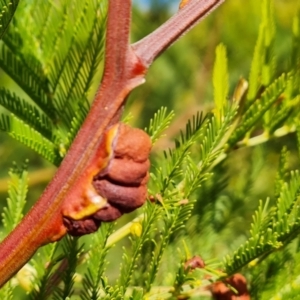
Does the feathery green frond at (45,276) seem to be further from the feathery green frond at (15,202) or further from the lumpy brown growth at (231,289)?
the lumpy brown growth at (231,289)

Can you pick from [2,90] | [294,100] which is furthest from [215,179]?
[2,90]

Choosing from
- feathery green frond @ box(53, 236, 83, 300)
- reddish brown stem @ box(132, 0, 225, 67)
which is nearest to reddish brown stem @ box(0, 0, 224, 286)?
reddish brown stem @ box(132, 0, 225, 67)

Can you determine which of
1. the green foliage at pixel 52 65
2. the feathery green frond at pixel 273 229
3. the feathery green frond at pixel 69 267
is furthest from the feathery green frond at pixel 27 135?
the feathery green frond at pixel 273 229

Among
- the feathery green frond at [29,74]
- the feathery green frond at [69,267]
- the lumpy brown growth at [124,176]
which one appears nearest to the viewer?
the lumpy brown growth at [124,176]

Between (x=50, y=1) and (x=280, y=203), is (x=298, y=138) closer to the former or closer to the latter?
(x=280, y=203)

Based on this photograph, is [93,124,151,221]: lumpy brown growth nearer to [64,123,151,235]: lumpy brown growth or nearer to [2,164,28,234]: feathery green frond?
[64,123,151,235]: lumpy brown growth
